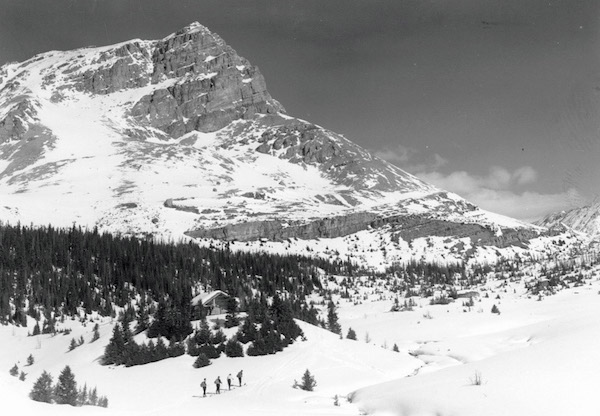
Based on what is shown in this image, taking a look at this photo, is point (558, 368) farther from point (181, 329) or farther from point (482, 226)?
point (482, 226)

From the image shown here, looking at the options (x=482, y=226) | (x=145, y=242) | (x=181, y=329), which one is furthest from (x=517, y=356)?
(x=482, y=226)

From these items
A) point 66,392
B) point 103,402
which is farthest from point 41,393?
point 103,402

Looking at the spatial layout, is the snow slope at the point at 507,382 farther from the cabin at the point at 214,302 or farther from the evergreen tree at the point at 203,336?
the cabin at the point at 214,302

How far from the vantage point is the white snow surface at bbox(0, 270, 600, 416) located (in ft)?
46.5

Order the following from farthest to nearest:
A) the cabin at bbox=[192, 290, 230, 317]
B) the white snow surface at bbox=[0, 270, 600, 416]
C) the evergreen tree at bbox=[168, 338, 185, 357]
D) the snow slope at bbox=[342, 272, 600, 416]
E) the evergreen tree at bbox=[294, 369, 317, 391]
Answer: the cabin at bbox=[192, 290, 230, 317] < the evergreen tree at bbox=[168, 338, 185, 357] < the evergreen tree at bbox=[294, 369, 317, 391] < the white snow surface at bbox=[0, 270, 600, 416] < the snow slope at bbox=[342, 272, 600, 416]

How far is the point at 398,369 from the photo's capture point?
3019cm

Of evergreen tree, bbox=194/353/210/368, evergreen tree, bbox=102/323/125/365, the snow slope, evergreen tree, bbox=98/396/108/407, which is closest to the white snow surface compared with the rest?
the snow slope

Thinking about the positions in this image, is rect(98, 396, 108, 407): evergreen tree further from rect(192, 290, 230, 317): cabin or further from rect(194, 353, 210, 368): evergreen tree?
rect(192, 290, 230, 317): cabin

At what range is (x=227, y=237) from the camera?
132000mm

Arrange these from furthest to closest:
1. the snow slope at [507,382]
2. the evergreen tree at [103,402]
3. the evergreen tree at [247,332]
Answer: the evergreen tree at [247,332] → the evergreen tree at [103,402] → the snow slope at [507,382]

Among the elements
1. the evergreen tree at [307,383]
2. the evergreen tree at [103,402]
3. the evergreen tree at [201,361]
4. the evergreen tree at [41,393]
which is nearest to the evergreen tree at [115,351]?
the evergreen tree at [201,361]

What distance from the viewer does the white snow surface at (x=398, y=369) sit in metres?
14.2

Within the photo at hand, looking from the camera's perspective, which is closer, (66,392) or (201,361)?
(66,392)

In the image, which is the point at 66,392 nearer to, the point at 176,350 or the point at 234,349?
the point at 234,349
